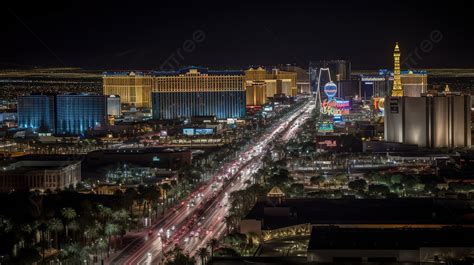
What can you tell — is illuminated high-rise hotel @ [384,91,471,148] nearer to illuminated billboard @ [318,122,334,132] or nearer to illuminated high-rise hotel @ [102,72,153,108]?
illuminated billboard @ [318,122,334,132]

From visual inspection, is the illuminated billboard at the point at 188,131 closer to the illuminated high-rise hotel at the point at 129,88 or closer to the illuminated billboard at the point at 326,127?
the illuminated billboard at the point at 326,127

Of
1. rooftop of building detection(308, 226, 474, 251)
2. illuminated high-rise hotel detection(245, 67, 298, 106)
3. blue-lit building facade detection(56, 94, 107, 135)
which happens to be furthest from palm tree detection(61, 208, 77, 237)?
illuminated high-rise hotel detection(245, 67, 298, 106)

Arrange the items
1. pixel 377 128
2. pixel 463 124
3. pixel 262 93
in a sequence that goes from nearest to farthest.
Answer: pixel 463 124 < pixel 377 128 < pixel 262 93

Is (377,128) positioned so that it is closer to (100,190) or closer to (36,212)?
(100,190)

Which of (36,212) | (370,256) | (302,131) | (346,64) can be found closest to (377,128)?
(302,131)

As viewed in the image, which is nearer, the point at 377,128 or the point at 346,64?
the point at 377,128

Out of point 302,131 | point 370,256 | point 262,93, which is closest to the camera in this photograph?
point 370,256

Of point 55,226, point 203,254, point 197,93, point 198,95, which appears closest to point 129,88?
point 197,93

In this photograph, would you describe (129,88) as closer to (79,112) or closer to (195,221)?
(79,112)
